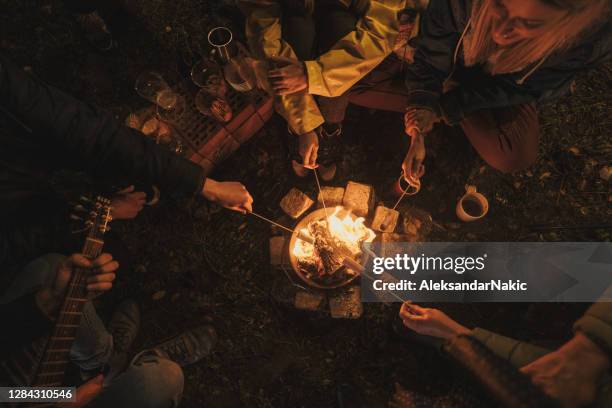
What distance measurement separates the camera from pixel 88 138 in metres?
2.21

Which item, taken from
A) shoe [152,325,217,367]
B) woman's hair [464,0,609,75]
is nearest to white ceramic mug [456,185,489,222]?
woman's hair [464,0,609,75]

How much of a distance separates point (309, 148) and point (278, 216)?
2.55 feet

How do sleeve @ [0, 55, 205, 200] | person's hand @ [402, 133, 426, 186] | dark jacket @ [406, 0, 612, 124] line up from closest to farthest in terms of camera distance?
sleeve @ [0, 55, 205, 200] < dark jacket @ [406, 0, 612, 124] < person's hand @ [402, 133, 426, 186]

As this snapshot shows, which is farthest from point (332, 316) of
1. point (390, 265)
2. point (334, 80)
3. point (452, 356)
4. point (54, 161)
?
point (54, 161)

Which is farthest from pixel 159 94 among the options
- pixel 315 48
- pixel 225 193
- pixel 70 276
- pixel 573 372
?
pixel 573 372

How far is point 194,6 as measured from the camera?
382 cm

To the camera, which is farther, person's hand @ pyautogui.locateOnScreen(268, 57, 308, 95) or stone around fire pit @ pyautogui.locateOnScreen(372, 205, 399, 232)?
stone around fire pit @ pyautogui.locateOnScreen(372, 205, 399, 232)

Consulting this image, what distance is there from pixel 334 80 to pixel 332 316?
5.97ft

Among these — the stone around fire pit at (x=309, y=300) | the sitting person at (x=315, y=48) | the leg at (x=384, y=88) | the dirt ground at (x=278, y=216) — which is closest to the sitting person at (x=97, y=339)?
the dirt ground at (x=278, y=216)

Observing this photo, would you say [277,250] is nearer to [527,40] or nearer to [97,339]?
[97,339]

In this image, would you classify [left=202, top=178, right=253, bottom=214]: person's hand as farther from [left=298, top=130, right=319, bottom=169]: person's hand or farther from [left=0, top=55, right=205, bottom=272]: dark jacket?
[left=298, top=130, right=319, bottom=169]: person's hand

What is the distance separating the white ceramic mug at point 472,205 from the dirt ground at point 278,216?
0.20 metres

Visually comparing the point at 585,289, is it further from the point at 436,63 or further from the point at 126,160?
the point at 126,160

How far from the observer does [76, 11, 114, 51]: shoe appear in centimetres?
355
